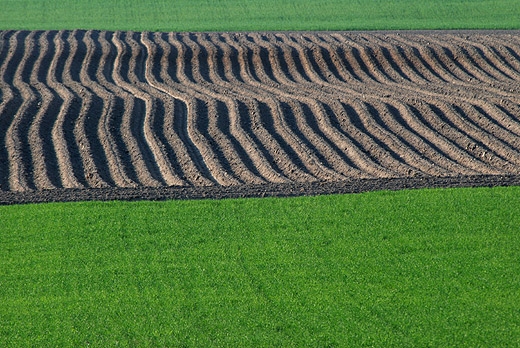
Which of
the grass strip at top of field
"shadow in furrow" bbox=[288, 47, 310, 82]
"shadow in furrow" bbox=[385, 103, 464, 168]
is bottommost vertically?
the grass strip at top of field

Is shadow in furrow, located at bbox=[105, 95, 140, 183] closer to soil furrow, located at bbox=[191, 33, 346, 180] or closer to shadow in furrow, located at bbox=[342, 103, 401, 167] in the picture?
soil furrow, located at bbox=[191, 33, 346, 180]

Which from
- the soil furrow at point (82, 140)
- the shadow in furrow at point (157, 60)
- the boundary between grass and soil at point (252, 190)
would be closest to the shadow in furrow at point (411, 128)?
the boundary between grass and soil at point (252, 190)

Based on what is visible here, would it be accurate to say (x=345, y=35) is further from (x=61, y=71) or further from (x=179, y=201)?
(x=179, y=201)

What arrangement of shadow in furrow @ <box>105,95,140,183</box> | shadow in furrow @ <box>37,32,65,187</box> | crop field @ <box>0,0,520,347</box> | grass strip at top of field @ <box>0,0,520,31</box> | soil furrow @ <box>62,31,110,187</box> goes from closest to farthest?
crop field @ <box>0,0,520,347</box> → soil furrow @ <box>62,31,110,187</box> → shadow in furrow @ <box>37,32,65,187</box> → shadow in furrow @ <box>105,95,140,183</box> → grass strip at top of field @ <box>0,0,520,31</box>

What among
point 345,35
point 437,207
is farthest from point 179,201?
point 345,35

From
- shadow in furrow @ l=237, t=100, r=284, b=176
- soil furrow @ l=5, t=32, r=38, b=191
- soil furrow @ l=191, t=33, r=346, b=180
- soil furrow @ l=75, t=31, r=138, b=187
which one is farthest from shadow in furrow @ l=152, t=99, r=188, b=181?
soil furrow @ l=5, t=32, r=38, b=191

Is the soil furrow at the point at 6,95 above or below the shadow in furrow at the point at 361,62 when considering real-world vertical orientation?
below

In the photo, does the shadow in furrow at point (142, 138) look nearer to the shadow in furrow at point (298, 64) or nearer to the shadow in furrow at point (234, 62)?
the shadow in furrow at point (234, 62)
